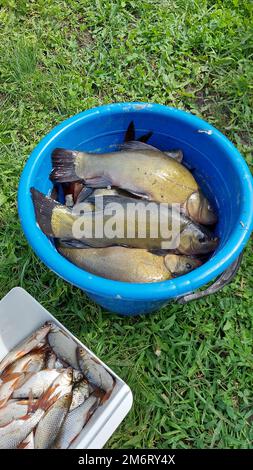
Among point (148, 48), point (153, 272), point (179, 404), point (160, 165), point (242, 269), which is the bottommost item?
point (179, 404)

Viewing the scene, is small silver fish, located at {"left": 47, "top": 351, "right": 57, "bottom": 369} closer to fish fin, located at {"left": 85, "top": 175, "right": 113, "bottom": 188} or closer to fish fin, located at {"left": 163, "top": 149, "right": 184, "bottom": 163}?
fish fin, located at {"left": 85, "top": 175, "right": 113, "bottom": 188}

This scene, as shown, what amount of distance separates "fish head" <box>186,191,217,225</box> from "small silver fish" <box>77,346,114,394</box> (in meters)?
0.64

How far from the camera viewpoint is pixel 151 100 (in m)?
2.57

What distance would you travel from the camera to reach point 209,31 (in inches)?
108

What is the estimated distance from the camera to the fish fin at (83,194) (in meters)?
1.89

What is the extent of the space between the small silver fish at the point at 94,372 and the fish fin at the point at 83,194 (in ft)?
1.78

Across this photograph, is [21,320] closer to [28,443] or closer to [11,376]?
[11,376]

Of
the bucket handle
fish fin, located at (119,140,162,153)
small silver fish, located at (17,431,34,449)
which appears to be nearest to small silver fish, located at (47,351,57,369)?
small silver fish, located at (17,431,34,449)

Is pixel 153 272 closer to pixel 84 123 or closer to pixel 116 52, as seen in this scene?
pixel 84 123

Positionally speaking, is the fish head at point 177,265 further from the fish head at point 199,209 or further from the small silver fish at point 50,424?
the small silver fish at point 50,424

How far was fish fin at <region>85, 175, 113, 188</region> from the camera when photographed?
189 cm
